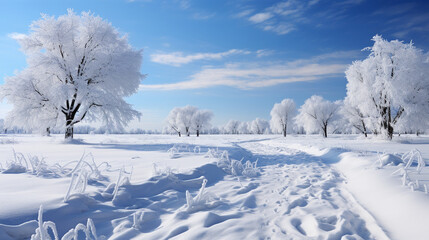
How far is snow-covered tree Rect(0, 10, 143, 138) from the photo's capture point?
13.9m

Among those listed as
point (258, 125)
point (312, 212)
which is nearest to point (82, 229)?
point (312, 212)

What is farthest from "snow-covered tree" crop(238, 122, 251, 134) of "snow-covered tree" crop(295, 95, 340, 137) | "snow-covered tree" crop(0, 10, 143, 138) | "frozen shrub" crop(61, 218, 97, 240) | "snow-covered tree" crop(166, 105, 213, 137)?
"frozen shrub" crop(61, 218, 97, 240)

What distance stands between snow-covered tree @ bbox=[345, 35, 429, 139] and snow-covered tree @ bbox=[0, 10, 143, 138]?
2019 centimetres

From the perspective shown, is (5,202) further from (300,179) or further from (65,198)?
(300,179)

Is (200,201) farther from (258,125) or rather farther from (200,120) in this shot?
(258,125)

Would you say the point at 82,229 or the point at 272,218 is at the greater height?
the point at 82,229

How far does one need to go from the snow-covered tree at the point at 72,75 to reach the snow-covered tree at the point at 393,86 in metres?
20.2

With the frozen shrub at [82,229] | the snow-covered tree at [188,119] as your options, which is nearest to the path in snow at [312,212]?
the frozen shrub at [82,229]

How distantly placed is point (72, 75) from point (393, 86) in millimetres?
24421

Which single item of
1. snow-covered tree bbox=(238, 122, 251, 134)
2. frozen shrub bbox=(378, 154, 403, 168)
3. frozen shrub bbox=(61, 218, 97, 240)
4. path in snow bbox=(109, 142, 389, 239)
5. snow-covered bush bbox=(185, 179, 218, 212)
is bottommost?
path in snow bbox=(109, 142, 389, 239)

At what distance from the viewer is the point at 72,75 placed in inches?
567

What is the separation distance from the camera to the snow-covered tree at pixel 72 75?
13906 millimetres

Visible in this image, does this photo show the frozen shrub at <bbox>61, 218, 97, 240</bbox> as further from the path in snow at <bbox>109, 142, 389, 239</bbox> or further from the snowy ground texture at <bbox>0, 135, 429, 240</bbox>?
the path in snow at <bbox>109, 142, 389, 239</bbox>

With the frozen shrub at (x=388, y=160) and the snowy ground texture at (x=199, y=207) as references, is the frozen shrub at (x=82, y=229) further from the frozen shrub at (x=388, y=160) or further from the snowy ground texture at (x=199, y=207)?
the frozen shrub at (x=388, y=160)
